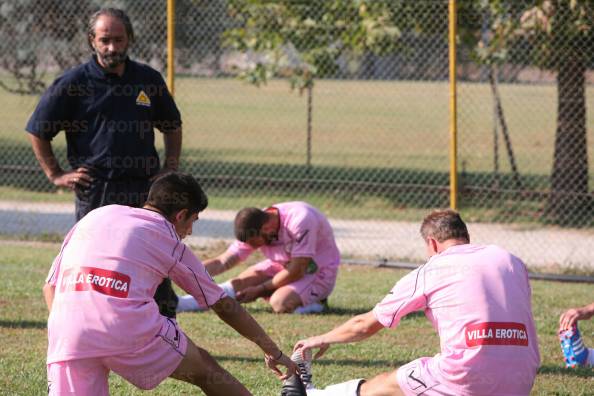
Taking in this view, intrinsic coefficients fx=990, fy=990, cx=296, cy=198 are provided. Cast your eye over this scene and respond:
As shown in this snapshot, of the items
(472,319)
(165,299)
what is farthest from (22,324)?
(472,319)

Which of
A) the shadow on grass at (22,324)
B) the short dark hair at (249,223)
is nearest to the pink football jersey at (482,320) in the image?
the short dark hair at (249,223)

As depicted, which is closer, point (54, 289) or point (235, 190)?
point (54, 289)

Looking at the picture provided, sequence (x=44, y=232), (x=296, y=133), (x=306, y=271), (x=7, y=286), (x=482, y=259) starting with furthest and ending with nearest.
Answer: (x=296, y=133) → (x=44, y=232) → (x=7, y=286) → (x=306, y=271) → (x=482, y=259)

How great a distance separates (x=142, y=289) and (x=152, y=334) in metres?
0.20

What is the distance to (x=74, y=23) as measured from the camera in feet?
51.3

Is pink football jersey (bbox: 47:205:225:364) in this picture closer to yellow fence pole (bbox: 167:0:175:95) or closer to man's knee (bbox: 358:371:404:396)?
man's knee (bbox: 358:371:404:396)

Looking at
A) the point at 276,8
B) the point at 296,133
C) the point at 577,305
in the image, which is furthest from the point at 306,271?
the point at 296,133

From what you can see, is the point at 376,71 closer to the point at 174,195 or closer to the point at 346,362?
the point at 346,362

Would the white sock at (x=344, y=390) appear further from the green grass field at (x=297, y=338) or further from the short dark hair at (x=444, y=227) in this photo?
the short dark hair at (x=444, y=227)

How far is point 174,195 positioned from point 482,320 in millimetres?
1487

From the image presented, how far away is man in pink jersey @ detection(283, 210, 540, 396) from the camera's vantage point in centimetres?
440

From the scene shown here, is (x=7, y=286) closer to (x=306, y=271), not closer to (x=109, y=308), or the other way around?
(x=306, y=271)

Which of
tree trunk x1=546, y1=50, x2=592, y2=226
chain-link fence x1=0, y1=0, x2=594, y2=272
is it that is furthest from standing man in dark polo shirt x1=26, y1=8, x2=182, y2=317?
tree trunk x1=546, y1=50, x2=592, y2=226

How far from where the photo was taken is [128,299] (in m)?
4.17
